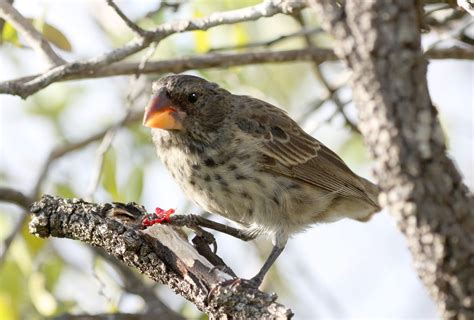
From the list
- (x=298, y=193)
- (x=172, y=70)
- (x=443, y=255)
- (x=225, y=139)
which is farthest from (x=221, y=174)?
(x=443, y=255)

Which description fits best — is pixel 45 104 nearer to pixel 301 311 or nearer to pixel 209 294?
pixel 301 311

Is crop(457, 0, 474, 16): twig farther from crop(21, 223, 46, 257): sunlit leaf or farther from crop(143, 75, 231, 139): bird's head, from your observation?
crop(21, 223, 46, 257): sunlit leaf

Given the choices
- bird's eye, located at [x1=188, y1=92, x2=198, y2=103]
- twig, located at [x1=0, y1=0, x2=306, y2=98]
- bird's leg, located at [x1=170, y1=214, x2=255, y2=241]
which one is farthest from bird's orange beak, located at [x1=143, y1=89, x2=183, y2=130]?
bird's leg, located at [x1=170, y1=214, x2=255, y2=241]

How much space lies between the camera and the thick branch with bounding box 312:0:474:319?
1917mm

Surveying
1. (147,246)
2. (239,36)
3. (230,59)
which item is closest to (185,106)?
(230,59)

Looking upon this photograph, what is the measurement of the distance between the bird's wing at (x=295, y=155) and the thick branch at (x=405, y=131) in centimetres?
253

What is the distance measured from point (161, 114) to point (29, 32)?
30.4 inches

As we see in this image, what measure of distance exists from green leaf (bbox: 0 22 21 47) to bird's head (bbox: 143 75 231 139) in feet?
2.51

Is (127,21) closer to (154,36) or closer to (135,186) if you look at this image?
(154,36)

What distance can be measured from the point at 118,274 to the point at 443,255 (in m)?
3.46

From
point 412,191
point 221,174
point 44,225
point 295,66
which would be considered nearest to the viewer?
point 412,191

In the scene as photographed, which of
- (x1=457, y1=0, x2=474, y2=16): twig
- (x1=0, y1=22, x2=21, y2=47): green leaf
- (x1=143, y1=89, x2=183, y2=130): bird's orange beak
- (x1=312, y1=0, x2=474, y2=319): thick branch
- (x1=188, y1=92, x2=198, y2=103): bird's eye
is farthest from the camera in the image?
(x1=188, y1=92, x2=198, y2=103): bird's eye

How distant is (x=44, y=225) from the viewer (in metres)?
3.54

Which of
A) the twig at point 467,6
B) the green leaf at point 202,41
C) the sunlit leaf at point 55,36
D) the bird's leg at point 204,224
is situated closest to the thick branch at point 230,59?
the green leaf at point 202,41
